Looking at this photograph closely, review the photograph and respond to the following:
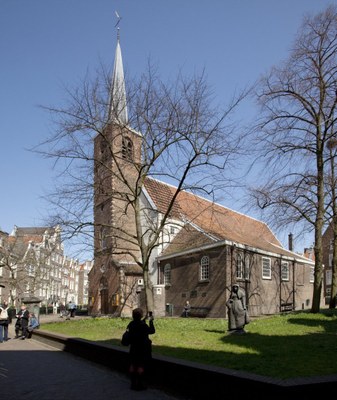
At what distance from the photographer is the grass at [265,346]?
824 cm

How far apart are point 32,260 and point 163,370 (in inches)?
1460

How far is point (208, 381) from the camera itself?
724 centimetres

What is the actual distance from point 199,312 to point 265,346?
18.8 m

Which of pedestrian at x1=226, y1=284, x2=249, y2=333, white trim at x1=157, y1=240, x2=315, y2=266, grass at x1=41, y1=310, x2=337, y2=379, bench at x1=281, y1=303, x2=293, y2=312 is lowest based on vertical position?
bench at x1=281, y1=303, x2=293, y2=312

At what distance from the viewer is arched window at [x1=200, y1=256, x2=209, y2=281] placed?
30144 mm

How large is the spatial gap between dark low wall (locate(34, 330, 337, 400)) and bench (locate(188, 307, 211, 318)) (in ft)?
61.5

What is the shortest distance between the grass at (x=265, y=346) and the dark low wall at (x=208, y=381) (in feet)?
3.11

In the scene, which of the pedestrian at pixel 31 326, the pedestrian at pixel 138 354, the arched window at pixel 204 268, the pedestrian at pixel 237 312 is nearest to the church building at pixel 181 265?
the arched window at pixel 204 268

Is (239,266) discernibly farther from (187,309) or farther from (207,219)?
(207,219)

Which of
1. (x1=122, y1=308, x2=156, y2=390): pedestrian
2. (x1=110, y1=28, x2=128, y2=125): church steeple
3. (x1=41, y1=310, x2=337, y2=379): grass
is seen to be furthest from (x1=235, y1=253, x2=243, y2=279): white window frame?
(x1=122, y1=308, x2=156, y2=390): pedestrian

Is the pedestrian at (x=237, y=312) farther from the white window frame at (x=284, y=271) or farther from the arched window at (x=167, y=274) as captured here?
the white window frame at (x=284, y=271)

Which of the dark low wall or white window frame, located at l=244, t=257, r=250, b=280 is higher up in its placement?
white window frame, located at l=244, t=257, r=250, b=280

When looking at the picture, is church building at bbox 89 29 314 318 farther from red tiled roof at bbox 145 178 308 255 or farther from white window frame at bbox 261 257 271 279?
red tiled roof at bbox 145 178 308 255

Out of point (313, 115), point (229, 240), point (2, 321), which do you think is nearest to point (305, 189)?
point (313, 115)
